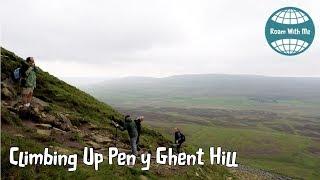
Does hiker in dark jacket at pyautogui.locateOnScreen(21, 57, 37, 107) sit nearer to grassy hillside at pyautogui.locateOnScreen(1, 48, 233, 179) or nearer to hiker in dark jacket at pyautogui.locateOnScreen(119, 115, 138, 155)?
grassy hillside at pyautogui.locateOnScreen(1, 48, 233, 179)

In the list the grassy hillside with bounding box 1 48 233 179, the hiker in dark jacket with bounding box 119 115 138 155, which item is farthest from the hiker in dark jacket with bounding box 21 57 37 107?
the hiker in dark jacket with bounding box 119 115 138 155

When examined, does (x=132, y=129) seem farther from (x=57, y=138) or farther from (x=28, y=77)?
(x=28, y=77)

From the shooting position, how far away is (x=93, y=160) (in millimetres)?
23422

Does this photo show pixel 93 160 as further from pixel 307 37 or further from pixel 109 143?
pixel 307 37

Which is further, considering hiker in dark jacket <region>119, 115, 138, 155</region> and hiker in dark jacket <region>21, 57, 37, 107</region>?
hiker in dark jacket <region>119, 115, 138, 155</region>

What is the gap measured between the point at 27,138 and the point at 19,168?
3.56 metres

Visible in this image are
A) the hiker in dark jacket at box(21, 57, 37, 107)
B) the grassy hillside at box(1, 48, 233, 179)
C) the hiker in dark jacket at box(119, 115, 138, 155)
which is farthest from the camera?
the hiker in dark jacket at box(119, 115, 138, 155)

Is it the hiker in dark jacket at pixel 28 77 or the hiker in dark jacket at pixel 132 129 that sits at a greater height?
the hiker in dark jacket at pixel 28 77

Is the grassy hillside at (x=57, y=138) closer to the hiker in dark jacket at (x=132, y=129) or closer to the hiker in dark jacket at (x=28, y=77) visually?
the hiker in dark jacket at (x=28, y=77)

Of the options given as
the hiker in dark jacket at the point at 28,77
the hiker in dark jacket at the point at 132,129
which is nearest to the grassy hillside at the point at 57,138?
the hiker in dark jacket at the point at 28,77

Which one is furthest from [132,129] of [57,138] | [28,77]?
[28,77]

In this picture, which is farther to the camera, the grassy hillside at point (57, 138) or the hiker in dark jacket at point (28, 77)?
the hiker in dark jacket at point (28, 77)

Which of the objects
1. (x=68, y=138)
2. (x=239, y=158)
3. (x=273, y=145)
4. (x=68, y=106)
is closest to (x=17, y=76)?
(x=68, y=138)

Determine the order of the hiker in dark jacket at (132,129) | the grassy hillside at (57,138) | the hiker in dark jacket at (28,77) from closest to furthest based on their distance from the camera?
1. the grassy hillside at (57,138)
2. the hiker in dark jacket at (28,77)
3. the hiker in dark jacket at (132,129)
